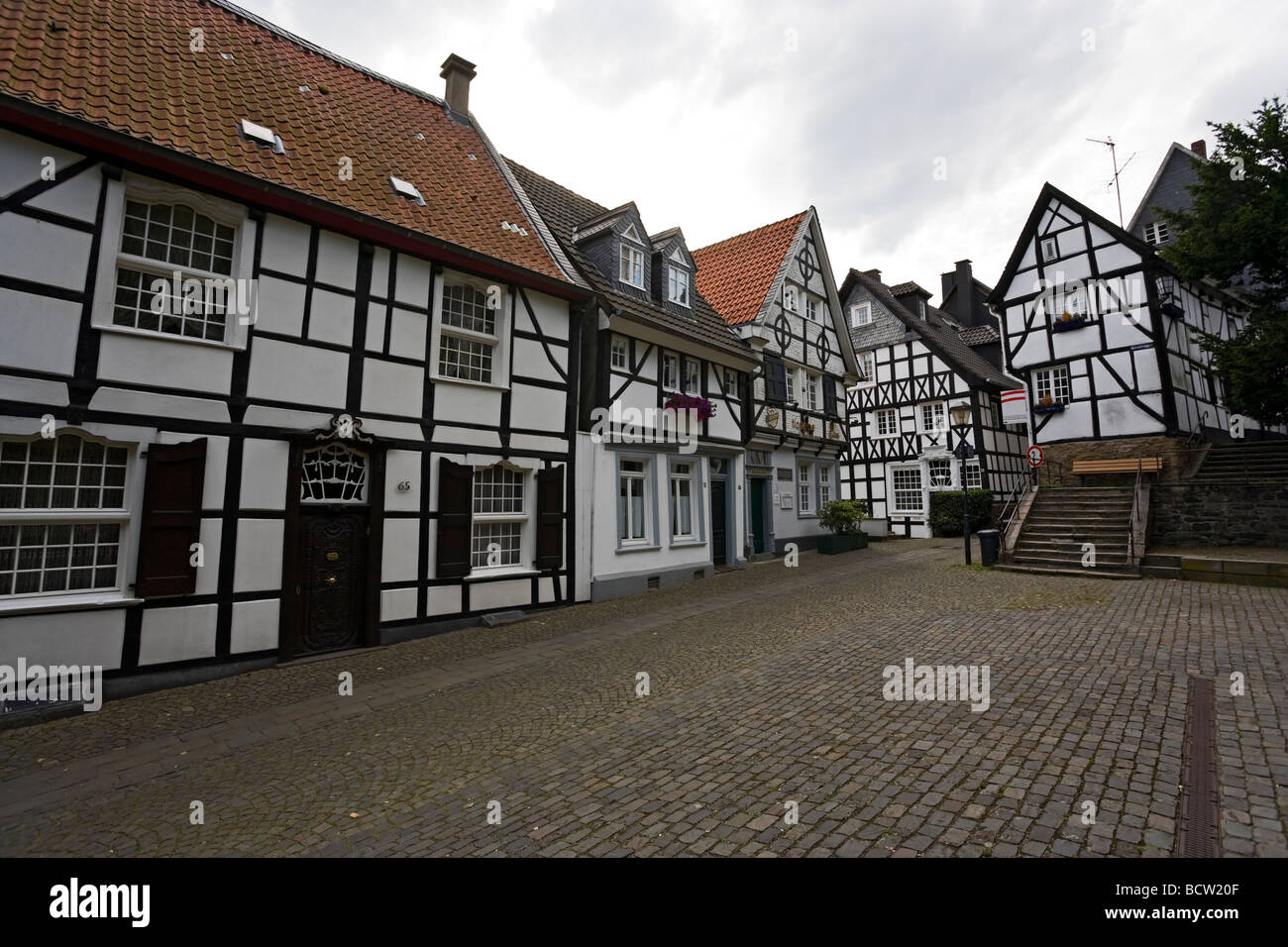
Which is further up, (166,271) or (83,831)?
(166,271)

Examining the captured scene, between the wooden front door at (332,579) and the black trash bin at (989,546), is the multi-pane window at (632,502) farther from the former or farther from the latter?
the black trash bin at (989,546)

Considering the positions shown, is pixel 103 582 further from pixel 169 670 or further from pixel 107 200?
pixel 107 200

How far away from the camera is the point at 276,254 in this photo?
26.8 ft

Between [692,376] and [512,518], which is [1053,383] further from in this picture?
[512,518]

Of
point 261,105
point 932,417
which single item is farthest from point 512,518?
point 932,417

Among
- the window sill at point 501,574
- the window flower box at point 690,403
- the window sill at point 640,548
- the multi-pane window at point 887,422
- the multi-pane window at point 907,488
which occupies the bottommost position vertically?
the window sill at point 501,574

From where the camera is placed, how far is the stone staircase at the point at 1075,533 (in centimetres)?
1311

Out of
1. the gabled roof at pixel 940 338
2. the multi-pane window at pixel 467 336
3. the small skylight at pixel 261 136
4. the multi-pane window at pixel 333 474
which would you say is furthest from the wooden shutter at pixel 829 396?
the small skylight at pixel 261 136

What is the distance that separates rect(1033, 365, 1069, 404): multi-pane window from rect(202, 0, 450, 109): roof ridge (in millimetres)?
20661

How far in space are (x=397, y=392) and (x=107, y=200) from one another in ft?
12.9

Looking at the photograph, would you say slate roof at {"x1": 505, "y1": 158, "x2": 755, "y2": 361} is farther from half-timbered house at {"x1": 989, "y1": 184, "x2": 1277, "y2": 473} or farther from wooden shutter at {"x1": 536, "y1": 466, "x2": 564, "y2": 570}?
half-timbered house at {"x1": 989, "y1": 184, "x2": 1277, "y2": 473}

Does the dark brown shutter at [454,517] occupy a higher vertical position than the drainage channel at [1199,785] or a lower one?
higher

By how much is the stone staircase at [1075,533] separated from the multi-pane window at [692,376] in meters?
8.73

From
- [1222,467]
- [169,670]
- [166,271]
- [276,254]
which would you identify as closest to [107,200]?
[166,271]
